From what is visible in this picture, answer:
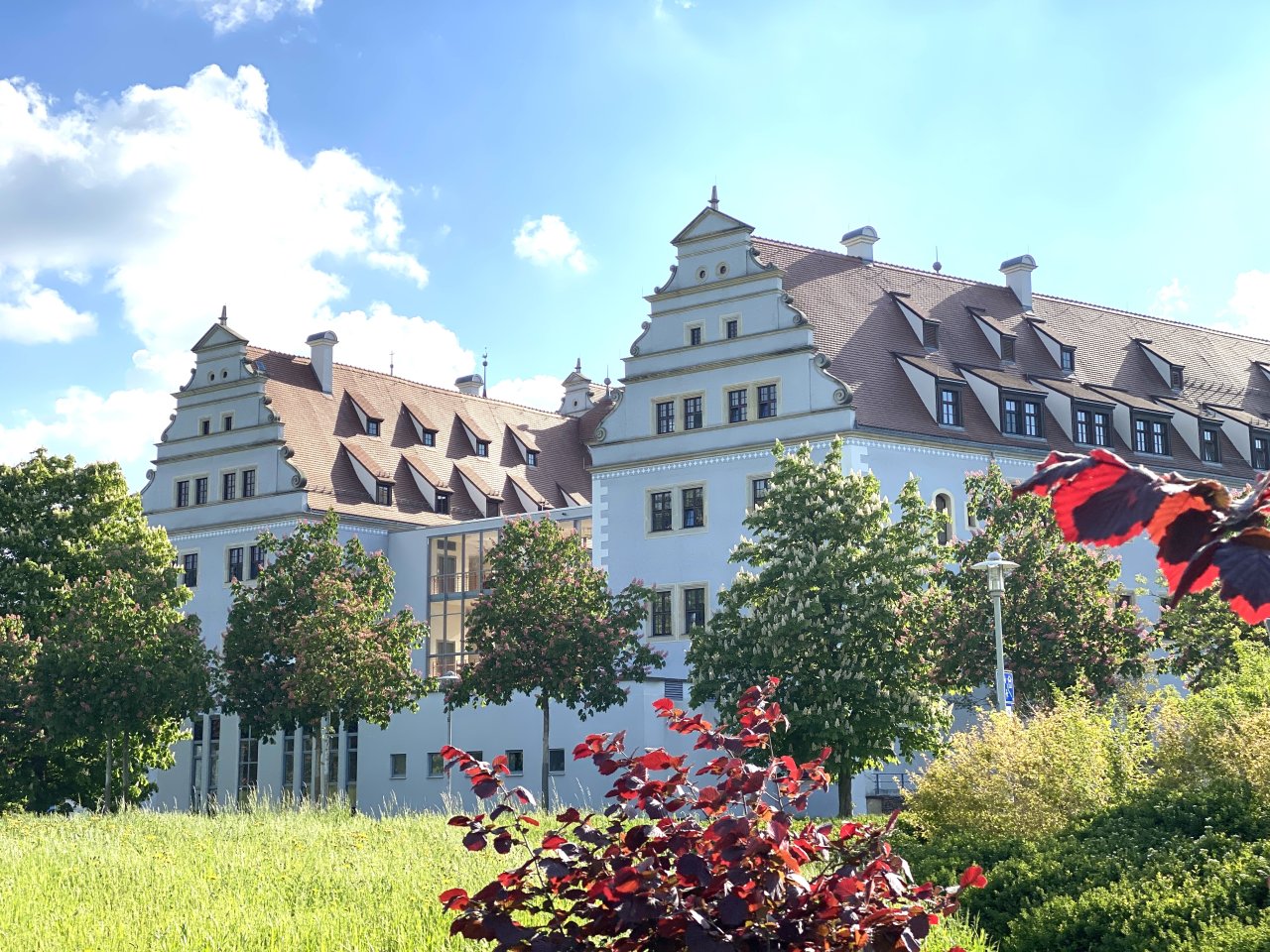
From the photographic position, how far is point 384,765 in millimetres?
49750

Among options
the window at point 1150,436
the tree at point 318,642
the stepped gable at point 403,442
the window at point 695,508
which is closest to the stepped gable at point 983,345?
the window at point 1150,436

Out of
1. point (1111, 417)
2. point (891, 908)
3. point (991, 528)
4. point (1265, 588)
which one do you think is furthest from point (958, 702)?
point (1265, 588)

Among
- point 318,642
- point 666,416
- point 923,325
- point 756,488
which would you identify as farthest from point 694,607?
point 923,325

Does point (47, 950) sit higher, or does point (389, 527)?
point (389, 527)

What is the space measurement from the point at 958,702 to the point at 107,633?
22751mm

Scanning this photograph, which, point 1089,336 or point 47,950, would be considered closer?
point 47,950

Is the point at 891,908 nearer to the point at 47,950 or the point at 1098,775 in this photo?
the point at 47,950

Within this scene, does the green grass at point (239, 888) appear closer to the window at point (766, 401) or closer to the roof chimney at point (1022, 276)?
the window at point (766, 401)

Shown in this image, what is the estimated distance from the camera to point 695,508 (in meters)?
45.2

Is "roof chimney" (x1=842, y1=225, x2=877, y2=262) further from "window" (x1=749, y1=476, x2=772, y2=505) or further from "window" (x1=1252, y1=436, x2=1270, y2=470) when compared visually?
"window" (x1=1252, y1=436, x2=1270, y2=470)

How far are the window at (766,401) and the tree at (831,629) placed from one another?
978 centimetres

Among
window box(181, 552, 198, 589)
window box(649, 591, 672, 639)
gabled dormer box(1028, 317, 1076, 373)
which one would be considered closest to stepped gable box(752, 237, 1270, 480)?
gabled dormer box(1028, 317, 1076, 373)

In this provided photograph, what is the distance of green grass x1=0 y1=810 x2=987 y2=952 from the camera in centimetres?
1202

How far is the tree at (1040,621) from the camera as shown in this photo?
114 feet
